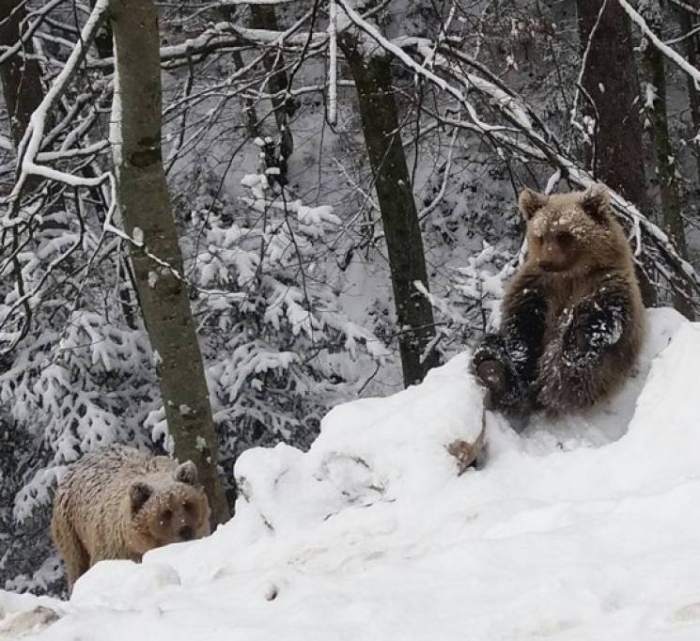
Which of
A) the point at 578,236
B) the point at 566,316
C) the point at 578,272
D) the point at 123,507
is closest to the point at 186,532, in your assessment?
the point at 123,507

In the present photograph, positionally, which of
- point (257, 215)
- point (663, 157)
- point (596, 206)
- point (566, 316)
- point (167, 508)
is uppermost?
point (257, 215)

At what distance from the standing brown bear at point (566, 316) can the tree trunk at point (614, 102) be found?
2.48m

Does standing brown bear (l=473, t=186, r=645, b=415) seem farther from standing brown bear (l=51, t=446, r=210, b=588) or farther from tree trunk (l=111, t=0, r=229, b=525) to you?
standing brown bear (l=51, t=446, r=210, b=588)

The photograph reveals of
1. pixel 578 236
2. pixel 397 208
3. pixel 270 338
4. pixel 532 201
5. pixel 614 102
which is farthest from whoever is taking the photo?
pixel 270 338

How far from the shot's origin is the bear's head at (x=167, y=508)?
6.89 m

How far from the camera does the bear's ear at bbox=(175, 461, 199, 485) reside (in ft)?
22.5

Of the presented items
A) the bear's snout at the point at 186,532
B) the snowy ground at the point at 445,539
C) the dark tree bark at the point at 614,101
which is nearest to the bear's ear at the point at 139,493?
the bear's snout at the point at 186,532

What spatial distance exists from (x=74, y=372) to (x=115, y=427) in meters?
0.95

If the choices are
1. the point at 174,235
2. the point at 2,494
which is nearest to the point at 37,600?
the point at 174,235

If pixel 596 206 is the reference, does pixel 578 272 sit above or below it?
below

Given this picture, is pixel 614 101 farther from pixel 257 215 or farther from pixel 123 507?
pixel 257 215

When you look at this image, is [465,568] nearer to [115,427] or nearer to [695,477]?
[695,477]

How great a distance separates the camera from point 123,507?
7.17 metres

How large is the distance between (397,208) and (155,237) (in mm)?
3161
